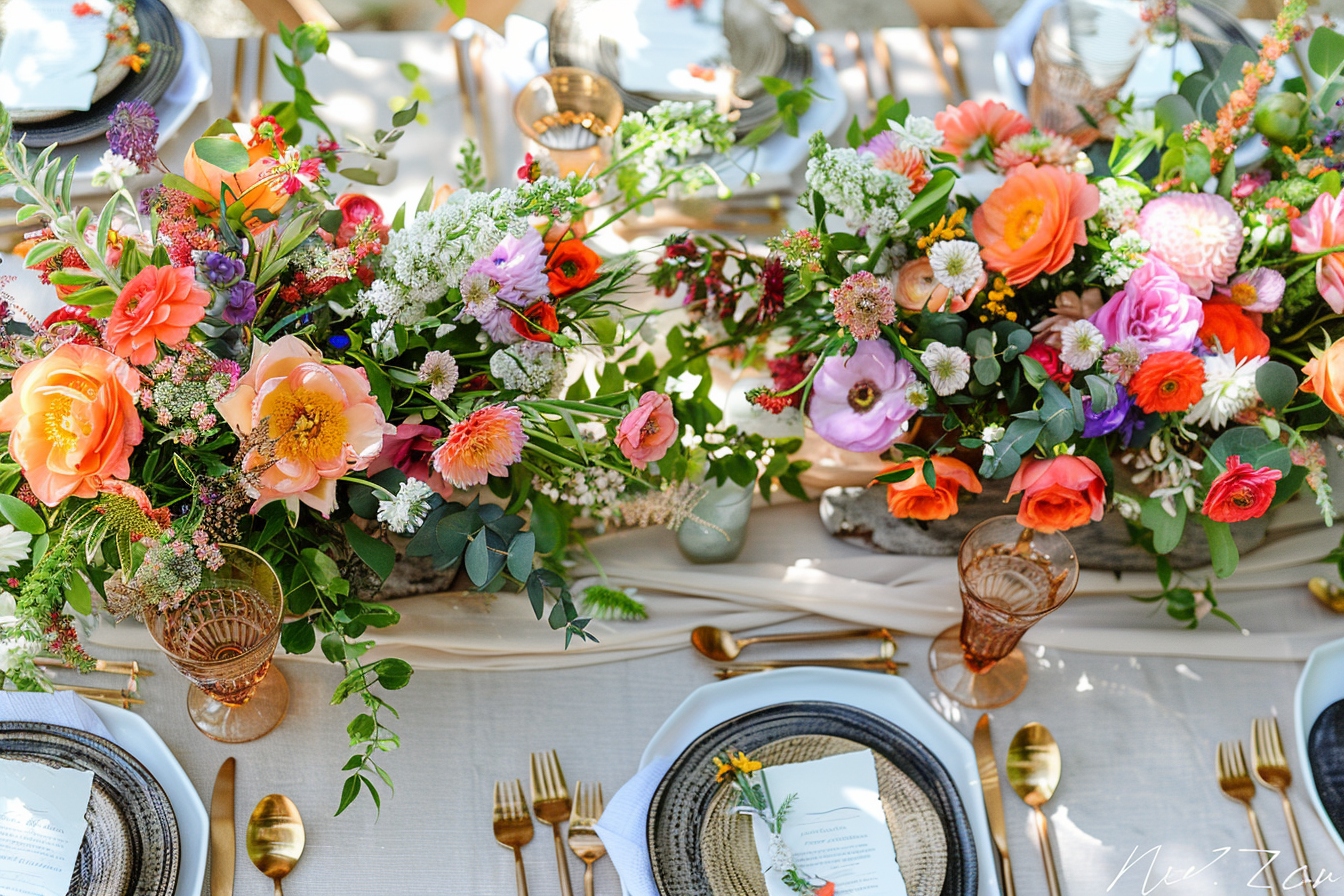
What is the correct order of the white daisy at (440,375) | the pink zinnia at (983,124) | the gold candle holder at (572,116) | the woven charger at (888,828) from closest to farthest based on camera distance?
the white daisy at (440,375), the woven charger at (888,828), the pink zinnia at (983,124), the gold candle holder at (572,116)

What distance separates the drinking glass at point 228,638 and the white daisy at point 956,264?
1.92ft

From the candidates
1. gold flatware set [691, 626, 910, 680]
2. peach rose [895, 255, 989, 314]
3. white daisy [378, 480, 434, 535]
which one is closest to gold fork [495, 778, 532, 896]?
gold flatware set [691, 626, 910, 680]

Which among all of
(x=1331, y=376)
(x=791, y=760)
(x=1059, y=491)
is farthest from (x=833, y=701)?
(x=1331, y=376)

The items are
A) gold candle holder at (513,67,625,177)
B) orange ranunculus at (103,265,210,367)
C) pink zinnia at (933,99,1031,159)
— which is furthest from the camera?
gold candle holder at (513,67,625,177)

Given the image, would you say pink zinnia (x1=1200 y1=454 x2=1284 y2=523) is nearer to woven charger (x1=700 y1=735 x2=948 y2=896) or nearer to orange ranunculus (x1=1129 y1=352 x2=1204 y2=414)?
orange ranunculus (x1=1129 y1=352 x2=1204 y2=414)

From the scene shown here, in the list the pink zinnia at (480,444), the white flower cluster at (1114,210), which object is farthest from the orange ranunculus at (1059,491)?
the pink zinnia at (480,444)

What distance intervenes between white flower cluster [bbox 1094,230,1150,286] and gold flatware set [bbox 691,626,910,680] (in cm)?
42

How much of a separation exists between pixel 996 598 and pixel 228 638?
73 cm

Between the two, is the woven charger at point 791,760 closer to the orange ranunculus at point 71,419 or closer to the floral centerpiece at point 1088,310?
the floral centerpiece at point 1088,310

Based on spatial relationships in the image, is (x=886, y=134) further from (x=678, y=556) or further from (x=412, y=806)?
(x=412, y=806)

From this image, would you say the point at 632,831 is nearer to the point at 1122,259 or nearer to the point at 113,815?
the point at 113,815

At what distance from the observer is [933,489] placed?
85cm

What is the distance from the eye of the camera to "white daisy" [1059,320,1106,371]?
802mm

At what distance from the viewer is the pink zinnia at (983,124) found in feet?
3.14
